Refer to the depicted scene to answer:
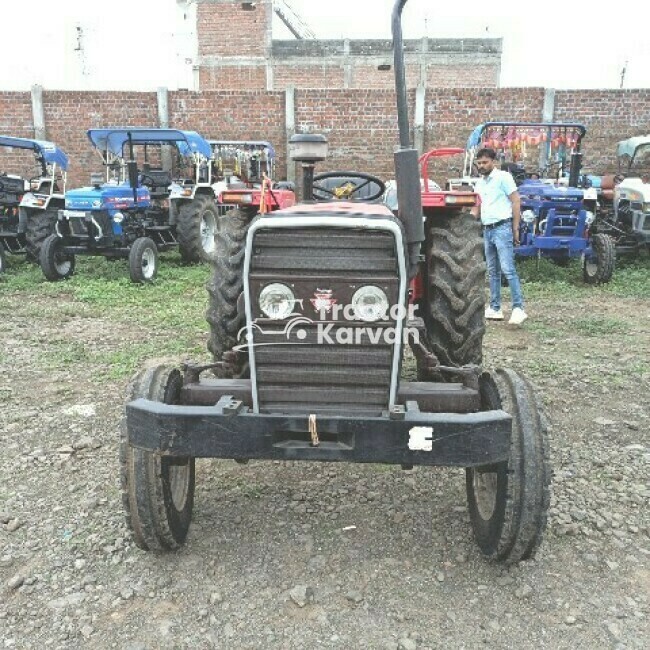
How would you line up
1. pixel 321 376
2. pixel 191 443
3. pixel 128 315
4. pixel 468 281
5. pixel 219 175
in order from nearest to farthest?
1. pixel 191 443
2. pixel 321 376
3. pixel 468 281
4. pixel 128 315
5. pixel 219 175

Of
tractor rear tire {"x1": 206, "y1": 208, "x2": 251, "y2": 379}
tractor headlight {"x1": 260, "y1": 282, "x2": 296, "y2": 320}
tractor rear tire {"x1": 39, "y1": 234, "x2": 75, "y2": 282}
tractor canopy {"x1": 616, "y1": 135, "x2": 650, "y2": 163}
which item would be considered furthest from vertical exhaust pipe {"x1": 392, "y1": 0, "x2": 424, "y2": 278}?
tractor canopy {"x1": 616, "y1": 135, "x2": 650, "y2": 163}

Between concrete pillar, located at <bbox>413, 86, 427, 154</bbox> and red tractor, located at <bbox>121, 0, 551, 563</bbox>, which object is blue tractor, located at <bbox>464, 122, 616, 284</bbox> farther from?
red tractor, located at <bbox>121, 0, 551, 563</bbox>

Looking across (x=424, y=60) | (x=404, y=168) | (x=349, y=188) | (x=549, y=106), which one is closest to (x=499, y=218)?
(x=349, y=188)

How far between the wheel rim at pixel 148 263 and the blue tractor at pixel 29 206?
1742mm

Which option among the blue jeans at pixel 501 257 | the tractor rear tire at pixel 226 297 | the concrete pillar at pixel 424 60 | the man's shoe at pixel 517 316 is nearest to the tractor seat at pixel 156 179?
the blue jeans at pixel 501 257

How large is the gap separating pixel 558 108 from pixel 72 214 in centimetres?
879

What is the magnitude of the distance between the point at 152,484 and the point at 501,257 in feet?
Answer: 14.4

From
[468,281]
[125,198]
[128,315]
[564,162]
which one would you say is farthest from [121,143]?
[468,281]

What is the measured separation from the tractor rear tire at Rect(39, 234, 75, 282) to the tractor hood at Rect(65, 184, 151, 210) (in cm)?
52

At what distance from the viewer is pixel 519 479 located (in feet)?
7.52

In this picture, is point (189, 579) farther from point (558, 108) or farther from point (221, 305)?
point (558, 108)

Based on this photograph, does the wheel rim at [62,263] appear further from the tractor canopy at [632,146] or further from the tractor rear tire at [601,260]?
the tractor canopy at [632,146]

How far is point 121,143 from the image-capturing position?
937 centimetres

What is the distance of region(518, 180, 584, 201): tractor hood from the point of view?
8289 millimetres
